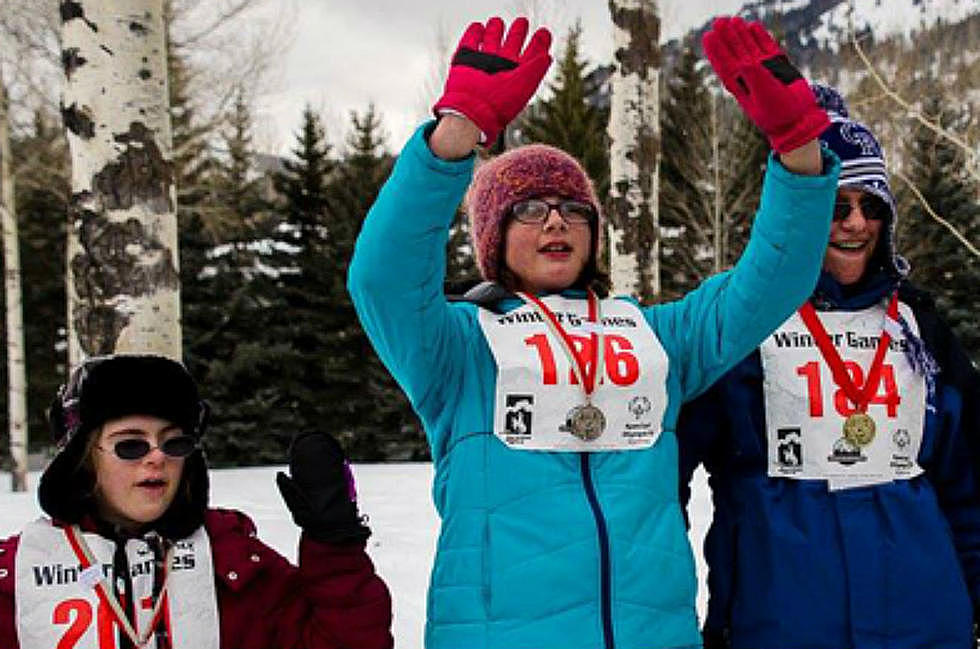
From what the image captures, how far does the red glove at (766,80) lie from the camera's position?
1705 mm

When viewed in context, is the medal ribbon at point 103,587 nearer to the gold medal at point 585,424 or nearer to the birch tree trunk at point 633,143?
the gold medal at point 585,424

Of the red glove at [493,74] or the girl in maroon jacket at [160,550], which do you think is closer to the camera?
the red glove at [493,74]

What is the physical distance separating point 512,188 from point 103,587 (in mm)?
1198

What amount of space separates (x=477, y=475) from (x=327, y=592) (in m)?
0.39

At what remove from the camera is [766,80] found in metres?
1.69

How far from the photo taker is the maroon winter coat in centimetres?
185

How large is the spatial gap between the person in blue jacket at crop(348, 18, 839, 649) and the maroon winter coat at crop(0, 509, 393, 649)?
0.15 meters

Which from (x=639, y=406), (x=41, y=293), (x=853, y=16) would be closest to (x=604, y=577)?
(x=639, y=406)

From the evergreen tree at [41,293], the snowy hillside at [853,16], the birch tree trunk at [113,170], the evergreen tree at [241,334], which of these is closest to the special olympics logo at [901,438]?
the snowy hillside at [853,16]

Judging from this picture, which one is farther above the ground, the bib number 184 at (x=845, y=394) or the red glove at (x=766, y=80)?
the red glove at (x=766, y=80)

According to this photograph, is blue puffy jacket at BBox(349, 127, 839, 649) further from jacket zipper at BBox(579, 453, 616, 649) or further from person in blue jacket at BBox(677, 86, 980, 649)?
person in blue jacket at BBox(677, 86, 980, 649)

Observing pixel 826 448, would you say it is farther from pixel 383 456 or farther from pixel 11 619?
pixel 383 456

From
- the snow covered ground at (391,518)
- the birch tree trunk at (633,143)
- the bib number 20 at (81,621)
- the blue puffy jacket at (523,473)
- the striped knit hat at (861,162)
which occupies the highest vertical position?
the birch tree trunk at (633,143)

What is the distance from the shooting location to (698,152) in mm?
21438
